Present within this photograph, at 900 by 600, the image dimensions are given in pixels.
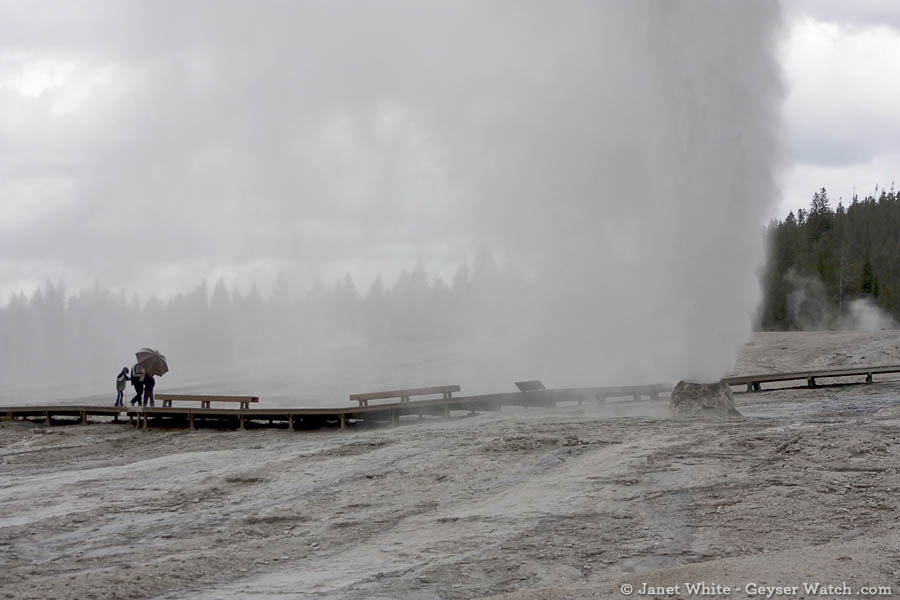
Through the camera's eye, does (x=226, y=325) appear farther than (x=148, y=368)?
Yes

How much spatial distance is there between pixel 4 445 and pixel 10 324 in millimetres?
72433

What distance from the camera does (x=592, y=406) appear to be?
881 inches

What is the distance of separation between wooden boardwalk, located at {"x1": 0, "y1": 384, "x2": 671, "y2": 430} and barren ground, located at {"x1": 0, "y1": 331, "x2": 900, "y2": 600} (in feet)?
8.42

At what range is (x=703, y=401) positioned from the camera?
16.7 meters

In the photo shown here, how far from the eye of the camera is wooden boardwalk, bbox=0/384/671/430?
19750 millimetres

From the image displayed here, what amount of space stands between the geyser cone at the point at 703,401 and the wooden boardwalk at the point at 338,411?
17.7 feet

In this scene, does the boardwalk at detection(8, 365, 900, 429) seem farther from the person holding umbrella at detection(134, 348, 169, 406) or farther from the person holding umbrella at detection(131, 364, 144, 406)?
the person holding umbrella at detection(134, 348, 169, 406)

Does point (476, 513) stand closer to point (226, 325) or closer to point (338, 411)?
Result: point (338, 411)

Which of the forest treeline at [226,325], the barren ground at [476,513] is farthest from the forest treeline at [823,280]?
the barren ground at [476,513]

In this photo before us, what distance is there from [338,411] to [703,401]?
25.7 ft

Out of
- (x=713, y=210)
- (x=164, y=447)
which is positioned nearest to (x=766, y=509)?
(x=713, y=210)

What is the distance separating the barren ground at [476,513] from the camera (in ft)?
24.3

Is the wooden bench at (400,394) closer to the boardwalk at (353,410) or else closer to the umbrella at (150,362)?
the boardwalk at (353,410)

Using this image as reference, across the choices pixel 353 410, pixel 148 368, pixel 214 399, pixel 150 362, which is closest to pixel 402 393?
pixel 353 410
